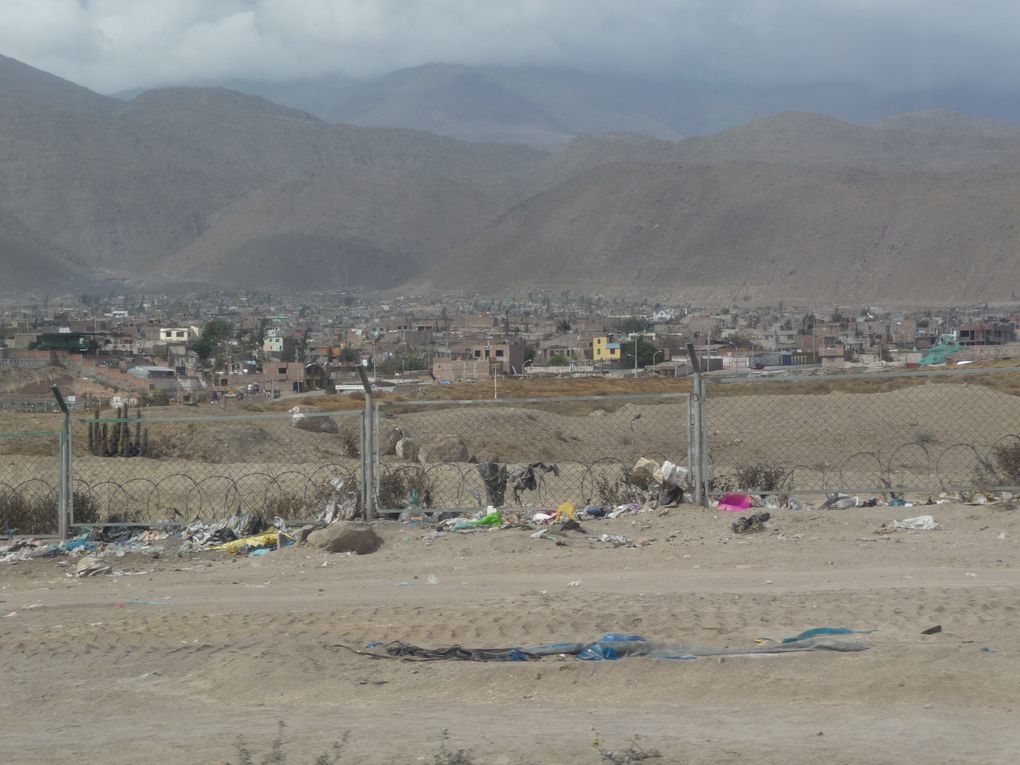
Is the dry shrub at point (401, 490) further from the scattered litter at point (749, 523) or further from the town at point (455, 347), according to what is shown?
the town at point (455, 347)

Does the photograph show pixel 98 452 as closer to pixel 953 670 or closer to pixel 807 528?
pixel 807 528

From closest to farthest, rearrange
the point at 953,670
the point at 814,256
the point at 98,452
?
the point at 953,670, the point at 98,452, the point at 814,256

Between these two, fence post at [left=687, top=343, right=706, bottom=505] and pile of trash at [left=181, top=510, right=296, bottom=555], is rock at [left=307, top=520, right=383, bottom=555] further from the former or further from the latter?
fence post at [left=687, top=343, right=706, bottom=505]

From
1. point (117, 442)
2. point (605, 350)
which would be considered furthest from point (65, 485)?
point (605, 350)

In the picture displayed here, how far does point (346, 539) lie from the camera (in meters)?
12.3

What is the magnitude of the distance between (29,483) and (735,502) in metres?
11.9

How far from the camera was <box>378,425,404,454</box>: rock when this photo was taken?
28.8m

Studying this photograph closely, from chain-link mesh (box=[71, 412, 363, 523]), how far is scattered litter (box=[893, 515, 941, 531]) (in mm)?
5306

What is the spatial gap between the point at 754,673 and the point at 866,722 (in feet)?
2.98

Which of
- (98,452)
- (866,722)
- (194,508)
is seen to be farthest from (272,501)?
(98,452)

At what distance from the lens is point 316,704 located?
7.25 metres

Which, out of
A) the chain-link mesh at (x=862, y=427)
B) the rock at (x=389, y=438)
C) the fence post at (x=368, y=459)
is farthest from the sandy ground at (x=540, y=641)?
the rock at (x=389, y=438)

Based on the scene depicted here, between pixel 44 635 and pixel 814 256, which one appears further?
pixel 814 256

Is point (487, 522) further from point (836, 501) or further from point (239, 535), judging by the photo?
point (836, 501)
